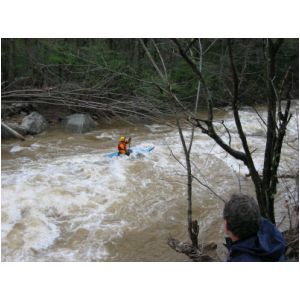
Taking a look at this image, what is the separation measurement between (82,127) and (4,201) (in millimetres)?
5265

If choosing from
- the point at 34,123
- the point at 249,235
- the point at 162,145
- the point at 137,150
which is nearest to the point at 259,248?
the point at 249,235

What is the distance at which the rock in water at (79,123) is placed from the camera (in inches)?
437

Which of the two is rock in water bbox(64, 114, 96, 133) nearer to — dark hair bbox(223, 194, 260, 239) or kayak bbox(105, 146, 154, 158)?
kayak bbox(105, 146, 154, 158)

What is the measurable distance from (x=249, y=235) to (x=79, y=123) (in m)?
9.61

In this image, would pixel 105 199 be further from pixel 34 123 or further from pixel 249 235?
pixel 34 123

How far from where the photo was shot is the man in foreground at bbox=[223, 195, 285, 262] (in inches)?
75.1

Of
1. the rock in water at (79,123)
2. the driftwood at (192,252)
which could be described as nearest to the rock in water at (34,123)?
the rock in water at (79,123)

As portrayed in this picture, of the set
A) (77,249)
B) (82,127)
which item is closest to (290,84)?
(77,249)

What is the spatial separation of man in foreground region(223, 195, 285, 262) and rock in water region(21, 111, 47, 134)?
30.9ft

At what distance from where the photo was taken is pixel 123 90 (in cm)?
420

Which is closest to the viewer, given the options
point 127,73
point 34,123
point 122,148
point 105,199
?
point 127,73

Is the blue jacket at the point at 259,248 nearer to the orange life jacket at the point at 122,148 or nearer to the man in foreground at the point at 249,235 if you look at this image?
the man in foreground at the point at 249,235

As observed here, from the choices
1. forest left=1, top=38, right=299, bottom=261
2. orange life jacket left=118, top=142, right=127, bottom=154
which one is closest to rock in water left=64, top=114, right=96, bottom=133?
forest left=1, top=38, right=299, bottom=261

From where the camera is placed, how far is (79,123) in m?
11.2
